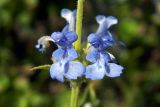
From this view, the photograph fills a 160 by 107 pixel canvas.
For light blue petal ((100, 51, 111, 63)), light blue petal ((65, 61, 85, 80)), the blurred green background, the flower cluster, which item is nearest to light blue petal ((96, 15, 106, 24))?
the flower cluster

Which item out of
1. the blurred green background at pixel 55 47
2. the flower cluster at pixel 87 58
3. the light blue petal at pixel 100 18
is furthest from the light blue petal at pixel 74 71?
the blurred green background at pixel 55 47

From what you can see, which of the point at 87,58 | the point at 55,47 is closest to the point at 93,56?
the point at 87,58

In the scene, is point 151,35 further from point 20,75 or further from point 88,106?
point 88,106

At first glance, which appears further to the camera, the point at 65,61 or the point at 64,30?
the point at 64,30

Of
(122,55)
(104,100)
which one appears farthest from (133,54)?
(104,100)

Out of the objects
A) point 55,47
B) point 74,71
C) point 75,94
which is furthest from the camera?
point 55,47

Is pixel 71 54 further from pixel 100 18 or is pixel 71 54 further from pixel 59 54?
pixel 100 18
